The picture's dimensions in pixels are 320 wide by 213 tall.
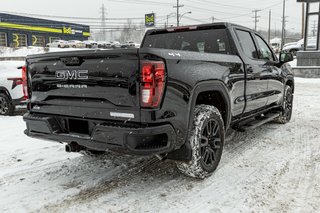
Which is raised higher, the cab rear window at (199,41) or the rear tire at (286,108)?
the cab rear window at (199,41)

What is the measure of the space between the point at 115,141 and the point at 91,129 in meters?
0.36

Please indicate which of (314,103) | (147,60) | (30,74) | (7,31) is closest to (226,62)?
(147,60)

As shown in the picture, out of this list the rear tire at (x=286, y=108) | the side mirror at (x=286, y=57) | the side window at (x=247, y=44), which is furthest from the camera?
the rear tire at (x=286, y=108)

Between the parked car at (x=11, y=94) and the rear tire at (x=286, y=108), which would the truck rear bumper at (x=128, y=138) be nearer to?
the rear tire at (x=286, y=108)

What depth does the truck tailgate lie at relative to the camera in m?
2.78

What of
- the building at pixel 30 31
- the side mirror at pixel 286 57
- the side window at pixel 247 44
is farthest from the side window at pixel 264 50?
the building at pixel 30 31

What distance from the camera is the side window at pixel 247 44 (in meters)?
4.63

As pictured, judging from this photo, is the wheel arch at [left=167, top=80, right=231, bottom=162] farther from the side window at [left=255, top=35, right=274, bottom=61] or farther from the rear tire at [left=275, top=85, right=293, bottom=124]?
the rear tire at [left=275, top=85, right=293, bottom=124]

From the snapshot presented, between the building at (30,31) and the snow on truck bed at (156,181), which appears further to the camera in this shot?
the building at (30,31)

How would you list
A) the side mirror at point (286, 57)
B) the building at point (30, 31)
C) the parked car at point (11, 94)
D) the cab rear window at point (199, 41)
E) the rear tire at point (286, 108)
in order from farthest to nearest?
the building at point (30, 31) < the parked car at point (11, 94) < the rear tire at point (286, 108) < the side mirror at point (286, 57) < the cab rear window at point (199, 41)

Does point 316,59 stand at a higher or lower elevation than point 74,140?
higher

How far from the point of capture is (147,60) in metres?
2.71

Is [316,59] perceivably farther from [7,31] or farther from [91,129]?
[7,31]

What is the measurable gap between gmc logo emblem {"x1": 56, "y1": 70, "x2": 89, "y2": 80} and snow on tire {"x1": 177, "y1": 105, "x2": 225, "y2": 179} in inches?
48.7
